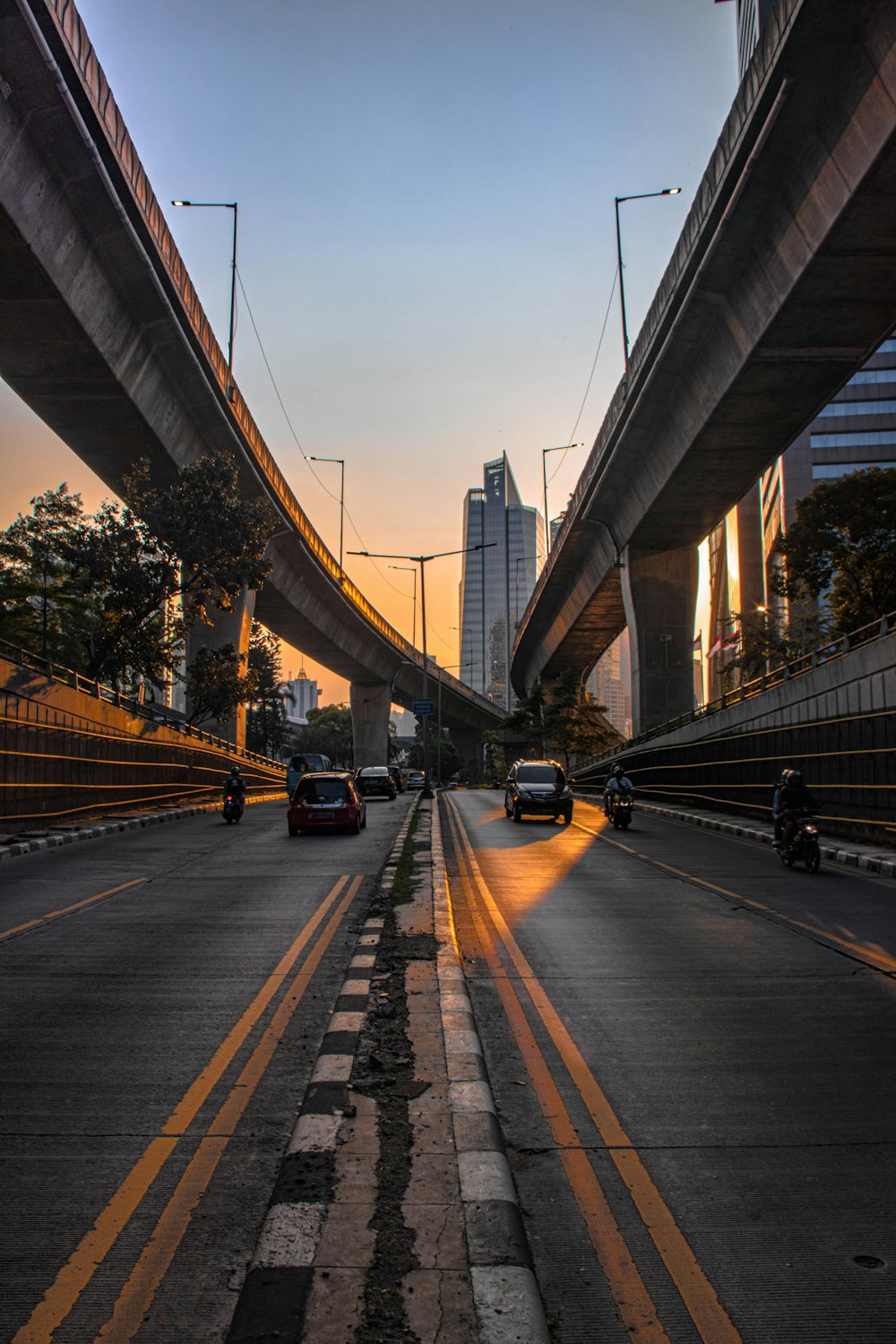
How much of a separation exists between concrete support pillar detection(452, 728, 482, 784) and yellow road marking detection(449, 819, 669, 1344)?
117938mm

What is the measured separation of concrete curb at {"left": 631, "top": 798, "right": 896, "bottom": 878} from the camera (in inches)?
607

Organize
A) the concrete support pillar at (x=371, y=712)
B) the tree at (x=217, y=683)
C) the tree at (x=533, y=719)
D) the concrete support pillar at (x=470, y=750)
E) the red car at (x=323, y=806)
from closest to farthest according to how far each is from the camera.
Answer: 1. the red car at (x=323, y=806)
2. the tree at (x=217, y=683)
3. the tree at (x=533, y=719)
4. the concrete support pillar at (x=371, y=712)
5. the concrete support pillar at (x=470, y=750)

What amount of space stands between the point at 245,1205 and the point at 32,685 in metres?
19.0

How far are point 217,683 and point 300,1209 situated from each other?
1470 inches

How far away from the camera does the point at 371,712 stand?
Result: 83875mm

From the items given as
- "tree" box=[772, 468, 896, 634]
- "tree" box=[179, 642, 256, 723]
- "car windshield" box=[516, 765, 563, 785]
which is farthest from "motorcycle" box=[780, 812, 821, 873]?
"tree" box=[179, 642, 256, 723]

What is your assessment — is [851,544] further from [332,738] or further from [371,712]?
[332,738]

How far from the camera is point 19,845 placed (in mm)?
17875

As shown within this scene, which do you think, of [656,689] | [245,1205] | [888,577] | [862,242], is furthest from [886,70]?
[656,689]

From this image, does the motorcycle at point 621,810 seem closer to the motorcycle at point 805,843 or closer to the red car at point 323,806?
the red car at point 323,806

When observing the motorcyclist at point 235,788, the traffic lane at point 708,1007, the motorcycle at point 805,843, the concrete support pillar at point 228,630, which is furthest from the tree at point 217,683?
the traffic lane at point 708,1007

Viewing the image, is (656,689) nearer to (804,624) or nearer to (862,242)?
(804,624)

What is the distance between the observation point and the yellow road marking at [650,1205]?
3221 mm

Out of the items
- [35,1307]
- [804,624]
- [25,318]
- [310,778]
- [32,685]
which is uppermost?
[25,318]
